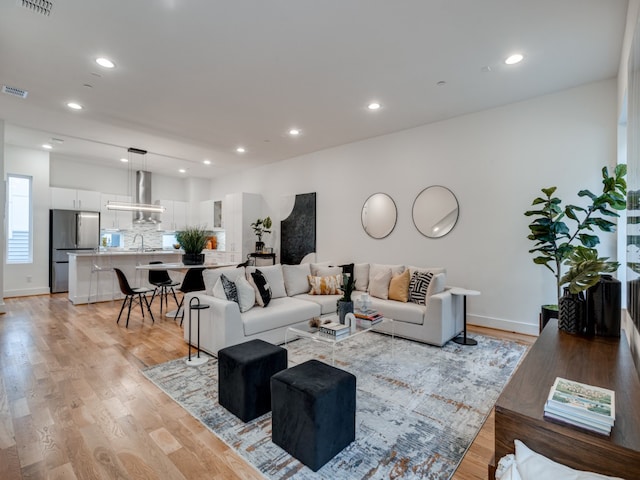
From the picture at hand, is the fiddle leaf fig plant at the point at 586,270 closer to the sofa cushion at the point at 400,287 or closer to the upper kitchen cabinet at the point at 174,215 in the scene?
the sofa cushion at the point at 400,287

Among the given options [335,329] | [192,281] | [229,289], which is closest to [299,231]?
[192,281]

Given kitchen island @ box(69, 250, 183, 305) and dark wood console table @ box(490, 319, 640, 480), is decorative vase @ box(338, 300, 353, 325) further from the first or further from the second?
kitchen island @ box(69, 250, 183, 305)

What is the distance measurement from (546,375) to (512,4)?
2.69 meters

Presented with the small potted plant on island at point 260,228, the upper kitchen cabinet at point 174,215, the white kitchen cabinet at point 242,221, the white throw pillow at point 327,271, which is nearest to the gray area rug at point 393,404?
the white throw pillow at point 327,271

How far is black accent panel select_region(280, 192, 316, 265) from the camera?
21.7ft

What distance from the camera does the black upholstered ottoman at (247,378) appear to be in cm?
221

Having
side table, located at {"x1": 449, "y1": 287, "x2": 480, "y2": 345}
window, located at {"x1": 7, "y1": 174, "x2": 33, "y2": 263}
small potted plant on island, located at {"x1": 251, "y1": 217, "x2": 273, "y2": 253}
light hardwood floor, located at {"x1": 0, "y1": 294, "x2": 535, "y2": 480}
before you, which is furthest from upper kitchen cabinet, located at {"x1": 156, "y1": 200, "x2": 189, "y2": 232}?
side table, located at {"x1": 449, "y1": 287, "x2": 480, "y2": 345}

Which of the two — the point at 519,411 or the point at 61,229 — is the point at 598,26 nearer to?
the point at 519,411

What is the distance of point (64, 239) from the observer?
696 cm

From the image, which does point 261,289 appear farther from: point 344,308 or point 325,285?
point 344,308

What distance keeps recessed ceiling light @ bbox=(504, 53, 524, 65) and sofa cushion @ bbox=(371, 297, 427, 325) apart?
281 cm

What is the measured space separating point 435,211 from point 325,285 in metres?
2.07

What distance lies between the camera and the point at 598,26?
2.71 m

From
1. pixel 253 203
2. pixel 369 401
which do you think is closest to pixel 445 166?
pixel 369 401
